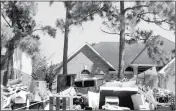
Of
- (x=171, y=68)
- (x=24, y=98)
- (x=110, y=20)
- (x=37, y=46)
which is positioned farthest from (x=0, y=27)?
(x=171, y=68)

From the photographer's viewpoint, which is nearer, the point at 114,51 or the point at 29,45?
the point at 29,45

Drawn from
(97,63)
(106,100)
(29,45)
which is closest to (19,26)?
(29,45)

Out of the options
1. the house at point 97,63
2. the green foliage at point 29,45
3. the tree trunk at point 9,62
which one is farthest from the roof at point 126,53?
the tree trunk at point 9,62

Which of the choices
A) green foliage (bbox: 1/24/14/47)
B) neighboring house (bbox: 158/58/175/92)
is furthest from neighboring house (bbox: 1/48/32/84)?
neighboring house (bbox: 158/58/175/92)

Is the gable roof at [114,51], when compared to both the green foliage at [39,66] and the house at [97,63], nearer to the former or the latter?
the house at [97,63]

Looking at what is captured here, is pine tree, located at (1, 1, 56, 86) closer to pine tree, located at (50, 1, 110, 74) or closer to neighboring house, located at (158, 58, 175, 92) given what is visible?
pine tree, located at (50, 1, 110, 74)

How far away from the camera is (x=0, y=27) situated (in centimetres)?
1761

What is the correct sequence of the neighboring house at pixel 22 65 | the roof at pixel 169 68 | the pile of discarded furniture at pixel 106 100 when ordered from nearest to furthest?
the pile of discarded furniture at pixel 106 100
the roof at pixel 169 68
the neighboring house at pixel 22 65

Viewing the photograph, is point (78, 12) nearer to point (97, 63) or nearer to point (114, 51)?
point (97, 63)

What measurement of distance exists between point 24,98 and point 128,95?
3.59m

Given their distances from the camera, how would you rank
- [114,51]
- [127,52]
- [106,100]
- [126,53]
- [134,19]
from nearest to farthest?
[106,100]
[134,19]
[126,53]
[127,52]
[114,51]

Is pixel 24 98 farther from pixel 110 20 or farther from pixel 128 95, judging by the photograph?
pixel 110 20

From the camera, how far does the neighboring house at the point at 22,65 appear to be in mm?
20750

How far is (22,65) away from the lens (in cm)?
2427
